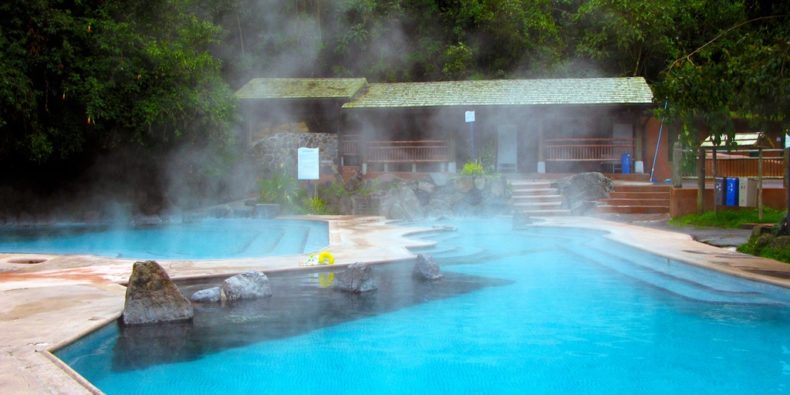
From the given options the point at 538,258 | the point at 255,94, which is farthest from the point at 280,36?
the point at 538,258

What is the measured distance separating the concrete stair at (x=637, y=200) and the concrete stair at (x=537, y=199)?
3.22 ft

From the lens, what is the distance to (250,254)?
11.2 meters

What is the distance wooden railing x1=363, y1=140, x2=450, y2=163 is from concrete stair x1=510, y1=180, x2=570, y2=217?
319 centimetres

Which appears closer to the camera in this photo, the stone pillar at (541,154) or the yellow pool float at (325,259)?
the yellow pool float at (325,259)

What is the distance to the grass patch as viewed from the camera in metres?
11.7

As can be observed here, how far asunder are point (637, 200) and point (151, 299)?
12479mm

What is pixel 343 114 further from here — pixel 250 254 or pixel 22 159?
pixel 250 254

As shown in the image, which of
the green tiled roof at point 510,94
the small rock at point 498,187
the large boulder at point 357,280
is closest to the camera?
the large boulder at point 357,280

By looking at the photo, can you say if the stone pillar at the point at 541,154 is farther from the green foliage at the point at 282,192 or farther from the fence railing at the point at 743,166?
the green foliage at the point at 282,192

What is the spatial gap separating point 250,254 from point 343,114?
10285 millimetres

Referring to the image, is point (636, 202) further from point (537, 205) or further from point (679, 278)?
point (679, 278)

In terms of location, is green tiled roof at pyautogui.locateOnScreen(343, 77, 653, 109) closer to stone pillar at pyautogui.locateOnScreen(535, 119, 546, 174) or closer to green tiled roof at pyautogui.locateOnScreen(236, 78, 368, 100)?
green tiled roof at pyautogui.locateOnScreen(236, 78, 368, 100)

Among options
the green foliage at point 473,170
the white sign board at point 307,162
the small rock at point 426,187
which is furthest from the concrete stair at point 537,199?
the white sign board at point 307,162

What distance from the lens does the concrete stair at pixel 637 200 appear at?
50.1 ft
